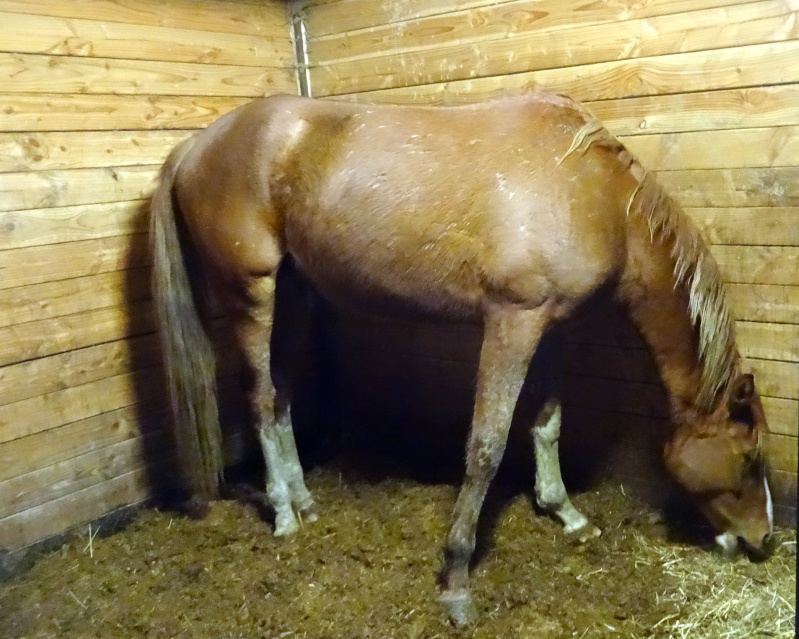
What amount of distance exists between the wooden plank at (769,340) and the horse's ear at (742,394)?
26 centimetres

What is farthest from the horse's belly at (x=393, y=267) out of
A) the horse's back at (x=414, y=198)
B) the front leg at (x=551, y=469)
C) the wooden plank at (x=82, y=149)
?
the wooden plank at (x=82, y=149)

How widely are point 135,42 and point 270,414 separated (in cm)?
129

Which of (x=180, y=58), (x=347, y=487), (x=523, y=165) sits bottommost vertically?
(x=347, y=487)

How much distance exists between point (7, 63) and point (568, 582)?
7.11 ft

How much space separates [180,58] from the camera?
241 cm

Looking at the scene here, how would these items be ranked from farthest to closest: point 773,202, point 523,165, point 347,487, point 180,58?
1. point 347,487
2. point 180,58
3. point 773,202
4. point 523,165

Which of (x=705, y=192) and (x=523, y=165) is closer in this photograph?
(x=523, y=165)

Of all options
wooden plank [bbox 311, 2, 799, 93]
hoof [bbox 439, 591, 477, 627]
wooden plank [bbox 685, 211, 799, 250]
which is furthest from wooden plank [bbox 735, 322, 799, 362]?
hoof [bbox 439, 591, 477, 627]

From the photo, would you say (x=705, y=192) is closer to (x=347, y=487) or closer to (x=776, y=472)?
(x=776, y=472)

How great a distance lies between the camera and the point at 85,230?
87.1 inches

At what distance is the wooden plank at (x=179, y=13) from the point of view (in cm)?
207

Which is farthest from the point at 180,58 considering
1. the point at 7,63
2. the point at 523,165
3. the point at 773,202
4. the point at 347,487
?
the point at 773,202

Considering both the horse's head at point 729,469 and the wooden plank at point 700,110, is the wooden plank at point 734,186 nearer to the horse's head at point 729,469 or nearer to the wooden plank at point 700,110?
the wooden plank at point 700,110

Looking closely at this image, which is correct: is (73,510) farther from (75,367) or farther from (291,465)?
(291,465)
